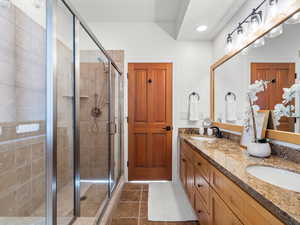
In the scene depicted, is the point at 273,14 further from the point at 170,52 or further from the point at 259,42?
the point at 170,52

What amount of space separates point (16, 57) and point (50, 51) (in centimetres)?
85

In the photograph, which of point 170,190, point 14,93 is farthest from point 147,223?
point 14,93

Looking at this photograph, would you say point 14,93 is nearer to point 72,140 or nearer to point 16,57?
point 16,57

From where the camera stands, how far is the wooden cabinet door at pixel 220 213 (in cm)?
99

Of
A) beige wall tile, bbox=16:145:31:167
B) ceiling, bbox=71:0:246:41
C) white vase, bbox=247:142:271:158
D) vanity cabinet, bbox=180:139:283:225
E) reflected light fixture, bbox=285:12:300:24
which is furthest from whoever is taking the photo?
ceiling, bbox=71:0:246:41

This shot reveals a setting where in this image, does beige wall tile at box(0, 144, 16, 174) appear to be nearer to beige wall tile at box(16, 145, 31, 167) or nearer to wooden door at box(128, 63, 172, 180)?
beige wall tile at box(16, 145, 31, 167)

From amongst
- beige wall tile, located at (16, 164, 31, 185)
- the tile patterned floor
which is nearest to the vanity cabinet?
the tile patterned floor

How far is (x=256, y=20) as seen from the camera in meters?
1.70

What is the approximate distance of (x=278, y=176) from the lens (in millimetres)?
1116

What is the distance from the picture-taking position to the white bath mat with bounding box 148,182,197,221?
200cm

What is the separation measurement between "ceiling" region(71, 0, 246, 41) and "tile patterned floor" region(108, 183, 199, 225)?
254 centimetres

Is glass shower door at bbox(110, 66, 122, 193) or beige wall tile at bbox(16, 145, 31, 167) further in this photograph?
glass shower door at bbox(110, 66, 122, 193)

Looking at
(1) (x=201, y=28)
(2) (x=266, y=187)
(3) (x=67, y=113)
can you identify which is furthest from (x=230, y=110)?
(3) (x=67, y=113)

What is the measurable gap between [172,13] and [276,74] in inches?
76.0
